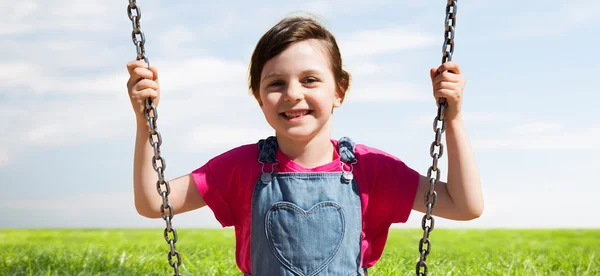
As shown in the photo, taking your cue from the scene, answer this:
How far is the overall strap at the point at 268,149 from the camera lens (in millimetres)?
3238

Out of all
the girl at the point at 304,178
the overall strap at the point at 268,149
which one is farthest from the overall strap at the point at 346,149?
the overall strap at the point at 268,149

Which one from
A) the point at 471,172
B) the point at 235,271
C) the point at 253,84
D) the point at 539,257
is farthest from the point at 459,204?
the point at 539,257

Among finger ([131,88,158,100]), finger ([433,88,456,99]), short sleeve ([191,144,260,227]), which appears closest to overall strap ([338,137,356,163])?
short sleeve ([191,144,260,227])

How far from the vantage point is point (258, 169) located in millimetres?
3223

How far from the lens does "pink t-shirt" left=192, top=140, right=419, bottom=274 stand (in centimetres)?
323

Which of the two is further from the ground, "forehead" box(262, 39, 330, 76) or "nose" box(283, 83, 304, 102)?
"forehead" box(262, 39, 330, 76)

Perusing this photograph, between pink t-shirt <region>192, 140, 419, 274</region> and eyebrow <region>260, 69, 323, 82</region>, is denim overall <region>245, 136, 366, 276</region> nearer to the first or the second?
pink t-shirt <region>192, 140, 419, 274</region>

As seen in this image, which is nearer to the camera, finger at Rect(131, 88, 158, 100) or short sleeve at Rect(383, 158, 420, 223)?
finger at Rect(131, 88, 158, 100)

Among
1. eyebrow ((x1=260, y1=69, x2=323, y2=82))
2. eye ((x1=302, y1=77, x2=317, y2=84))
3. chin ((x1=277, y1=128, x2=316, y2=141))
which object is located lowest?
chin ((x1=277, y1=128, x2=316, y2=141))

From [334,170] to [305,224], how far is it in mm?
341

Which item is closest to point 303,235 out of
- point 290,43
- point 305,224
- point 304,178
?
point 305,224

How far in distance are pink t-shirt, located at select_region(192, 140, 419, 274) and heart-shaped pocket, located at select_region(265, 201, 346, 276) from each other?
0.69 ft

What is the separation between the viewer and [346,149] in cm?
A: 332

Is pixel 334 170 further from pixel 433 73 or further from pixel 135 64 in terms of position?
pixel 135 64
